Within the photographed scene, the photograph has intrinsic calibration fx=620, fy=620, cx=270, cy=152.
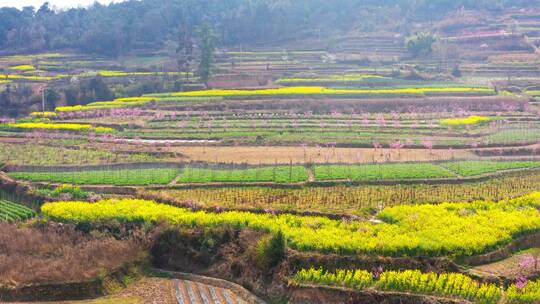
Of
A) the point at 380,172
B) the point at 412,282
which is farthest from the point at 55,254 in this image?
the point at 380,172

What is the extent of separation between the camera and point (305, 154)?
34938 mm

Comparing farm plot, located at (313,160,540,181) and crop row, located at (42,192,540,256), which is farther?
farm plot, located at (313,160,540,181)

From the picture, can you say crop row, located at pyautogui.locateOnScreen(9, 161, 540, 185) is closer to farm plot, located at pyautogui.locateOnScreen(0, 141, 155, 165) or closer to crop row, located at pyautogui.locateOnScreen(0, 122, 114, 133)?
farm plot, located at pyautogui.locateOnScreen(0, 141, 155, 165)

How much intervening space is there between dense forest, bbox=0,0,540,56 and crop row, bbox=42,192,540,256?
208 feet

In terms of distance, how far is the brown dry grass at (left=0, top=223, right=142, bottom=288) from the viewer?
2089 centimetres

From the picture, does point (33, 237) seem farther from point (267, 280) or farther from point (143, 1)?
point (143, 1)

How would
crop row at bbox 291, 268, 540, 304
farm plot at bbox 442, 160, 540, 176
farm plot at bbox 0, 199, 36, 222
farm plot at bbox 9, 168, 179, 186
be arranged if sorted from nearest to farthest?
crop row at bbox 291, 268, 540, 304
farm plot at bbox 0, 199, 36, 222
farm plot at bbox 9, 168, 179, 186
farm plot at bbox 442, 160, 540, 176

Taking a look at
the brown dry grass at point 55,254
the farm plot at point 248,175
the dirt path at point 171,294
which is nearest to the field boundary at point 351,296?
the dirt path at point 171,294

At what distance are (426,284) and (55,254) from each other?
13.1m

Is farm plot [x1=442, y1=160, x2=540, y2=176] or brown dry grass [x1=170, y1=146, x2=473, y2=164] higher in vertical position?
farm plot [x1=442, y1=160, x2=540, y2=176]

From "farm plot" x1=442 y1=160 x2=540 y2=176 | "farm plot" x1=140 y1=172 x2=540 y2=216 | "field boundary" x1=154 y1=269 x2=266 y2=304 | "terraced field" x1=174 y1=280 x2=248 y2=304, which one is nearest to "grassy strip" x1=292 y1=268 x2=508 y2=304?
"field boundary" x1=154 y1=269 x2=266 y2=304

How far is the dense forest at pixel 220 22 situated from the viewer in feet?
285

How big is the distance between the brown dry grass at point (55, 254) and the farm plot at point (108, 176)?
17.5ft

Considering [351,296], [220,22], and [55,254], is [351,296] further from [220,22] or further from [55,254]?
[220,22]
